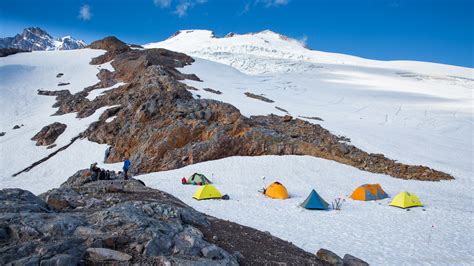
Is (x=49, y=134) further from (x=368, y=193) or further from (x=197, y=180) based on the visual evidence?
(x=368, y=193)

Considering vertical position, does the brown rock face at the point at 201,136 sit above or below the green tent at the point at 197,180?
above

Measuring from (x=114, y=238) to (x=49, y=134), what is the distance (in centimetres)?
3539

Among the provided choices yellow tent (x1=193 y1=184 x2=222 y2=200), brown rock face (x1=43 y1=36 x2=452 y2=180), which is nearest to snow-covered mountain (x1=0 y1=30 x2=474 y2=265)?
yellow tent (x1=193 y1=184 x2=222 y2=200)

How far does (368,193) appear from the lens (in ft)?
70.1

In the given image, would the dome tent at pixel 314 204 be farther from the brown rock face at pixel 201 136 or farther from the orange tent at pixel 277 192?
the brown rock face at pixel 201 136

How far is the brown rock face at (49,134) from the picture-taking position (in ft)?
123

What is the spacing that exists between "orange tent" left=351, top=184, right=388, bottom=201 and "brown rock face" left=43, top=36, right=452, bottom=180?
645cm

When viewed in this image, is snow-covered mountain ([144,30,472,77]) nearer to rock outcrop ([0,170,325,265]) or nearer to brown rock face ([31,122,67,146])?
brown rock face ([31,122,67,146])

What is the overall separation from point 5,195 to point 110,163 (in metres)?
22.7

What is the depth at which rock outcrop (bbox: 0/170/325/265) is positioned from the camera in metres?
6.76

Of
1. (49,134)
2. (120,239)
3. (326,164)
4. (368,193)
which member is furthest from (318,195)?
(49,134)

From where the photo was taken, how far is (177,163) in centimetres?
2889

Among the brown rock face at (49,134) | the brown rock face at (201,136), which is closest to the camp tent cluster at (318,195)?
the brown rock face at (201,136)

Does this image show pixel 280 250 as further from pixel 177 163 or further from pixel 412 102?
pixel 412 102
